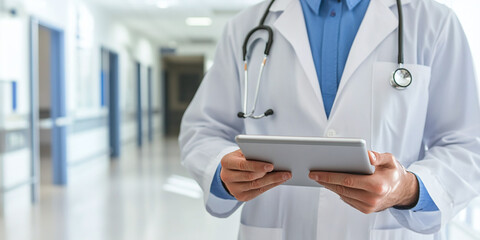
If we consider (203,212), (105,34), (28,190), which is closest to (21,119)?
(28,190)

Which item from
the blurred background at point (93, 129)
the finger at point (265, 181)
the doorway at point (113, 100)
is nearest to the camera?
the finger at point (265, 181)

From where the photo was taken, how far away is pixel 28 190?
432cm

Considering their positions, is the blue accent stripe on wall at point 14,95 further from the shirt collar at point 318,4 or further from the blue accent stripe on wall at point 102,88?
the shirt collar at point 318,4

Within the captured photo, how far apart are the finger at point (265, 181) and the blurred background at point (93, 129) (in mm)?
2468

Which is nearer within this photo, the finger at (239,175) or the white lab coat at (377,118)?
the finger at (239,175)

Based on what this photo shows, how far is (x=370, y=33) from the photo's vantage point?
0.91m

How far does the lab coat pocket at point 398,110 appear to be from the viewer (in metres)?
0.87

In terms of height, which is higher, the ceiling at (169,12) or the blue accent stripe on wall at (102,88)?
the ceiling at (169,12)

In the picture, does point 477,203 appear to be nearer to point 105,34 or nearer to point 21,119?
point 21,119

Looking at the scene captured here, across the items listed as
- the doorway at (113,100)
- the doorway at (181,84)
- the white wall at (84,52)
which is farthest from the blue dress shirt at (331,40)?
the doorway at (181,84)

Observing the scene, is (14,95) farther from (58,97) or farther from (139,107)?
(139,107)

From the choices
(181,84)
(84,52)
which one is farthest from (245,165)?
(181,84)

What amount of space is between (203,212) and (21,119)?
2.01 m

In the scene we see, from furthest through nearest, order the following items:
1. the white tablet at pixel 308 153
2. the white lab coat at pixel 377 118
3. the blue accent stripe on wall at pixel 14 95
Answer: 1. the blue accent stripe on wall at pixel 14 95
2. the white lab coat at pixel 377 118
3. the white tablet at pixel 308 153
